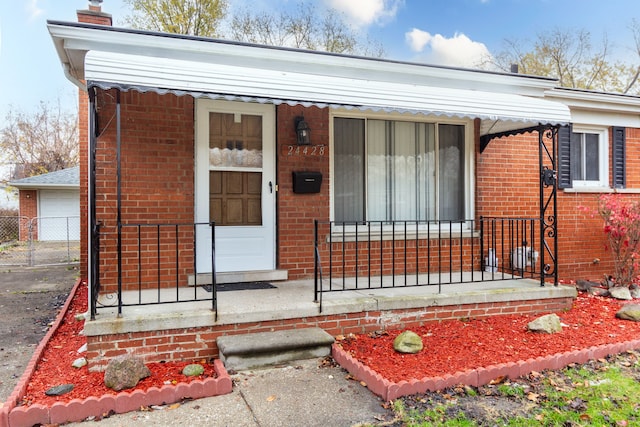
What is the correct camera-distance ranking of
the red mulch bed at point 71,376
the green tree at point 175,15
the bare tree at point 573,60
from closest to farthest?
the red mulch bed at point 71,376 → the green tree at point 175,15 → the bare tree at point 573,60

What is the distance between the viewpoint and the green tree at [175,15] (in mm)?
17344

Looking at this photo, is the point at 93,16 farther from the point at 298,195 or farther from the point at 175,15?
the point at 175,15

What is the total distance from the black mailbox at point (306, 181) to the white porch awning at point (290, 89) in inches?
53.3

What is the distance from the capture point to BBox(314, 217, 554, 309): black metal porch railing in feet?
18.6

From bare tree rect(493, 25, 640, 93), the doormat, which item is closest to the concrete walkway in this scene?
the doormat

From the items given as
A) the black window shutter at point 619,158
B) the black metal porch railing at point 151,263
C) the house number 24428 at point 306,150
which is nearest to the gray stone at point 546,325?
the house number 24428 at point 306,150

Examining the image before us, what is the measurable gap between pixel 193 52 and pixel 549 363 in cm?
463

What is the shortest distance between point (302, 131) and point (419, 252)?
2284 mm

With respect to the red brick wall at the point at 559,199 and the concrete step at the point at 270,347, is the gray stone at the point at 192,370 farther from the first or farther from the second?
the red brick wall at the point at 559,199

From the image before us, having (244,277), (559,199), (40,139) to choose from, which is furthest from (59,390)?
(40,139)

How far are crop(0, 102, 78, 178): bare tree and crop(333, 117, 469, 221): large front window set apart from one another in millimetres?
26634

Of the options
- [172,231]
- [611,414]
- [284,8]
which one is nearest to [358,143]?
A: [172,231]

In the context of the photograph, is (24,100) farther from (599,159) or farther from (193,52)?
(599,159)

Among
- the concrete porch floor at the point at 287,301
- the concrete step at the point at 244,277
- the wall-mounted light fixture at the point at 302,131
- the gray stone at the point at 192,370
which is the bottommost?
the gray stone at the point at 192,370
